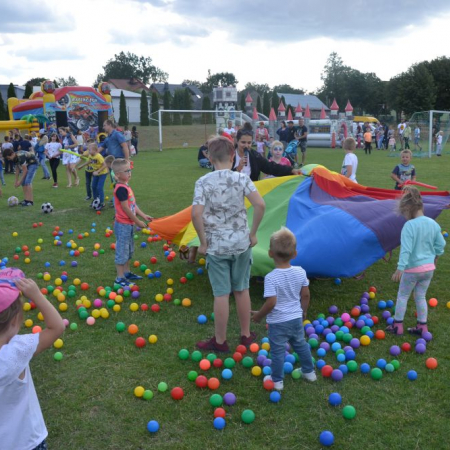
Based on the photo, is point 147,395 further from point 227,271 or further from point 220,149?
point 220,149

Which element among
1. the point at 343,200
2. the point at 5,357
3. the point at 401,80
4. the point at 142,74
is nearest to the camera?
the point at 5,357

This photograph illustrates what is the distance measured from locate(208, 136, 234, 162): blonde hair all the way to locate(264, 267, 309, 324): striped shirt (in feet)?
3.81

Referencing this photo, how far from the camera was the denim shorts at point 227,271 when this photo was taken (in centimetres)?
426

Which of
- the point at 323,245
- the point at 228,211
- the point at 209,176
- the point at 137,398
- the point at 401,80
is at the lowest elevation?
the point at 137,398

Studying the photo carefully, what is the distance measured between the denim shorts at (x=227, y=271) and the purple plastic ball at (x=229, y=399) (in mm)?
930

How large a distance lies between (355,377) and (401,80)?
56095mm

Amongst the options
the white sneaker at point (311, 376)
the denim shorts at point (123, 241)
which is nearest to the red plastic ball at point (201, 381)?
the white sneaker at point (311, 376)

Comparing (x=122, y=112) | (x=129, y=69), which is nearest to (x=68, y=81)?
(x=129, y=69)

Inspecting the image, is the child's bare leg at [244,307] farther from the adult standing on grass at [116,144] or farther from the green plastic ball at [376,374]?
the adult standing on grass at [116,144]

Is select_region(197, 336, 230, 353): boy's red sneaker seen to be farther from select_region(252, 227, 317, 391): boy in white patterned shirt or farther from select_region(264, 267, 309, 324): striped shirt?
select_region(264, 267, 309, 324): striped shirt

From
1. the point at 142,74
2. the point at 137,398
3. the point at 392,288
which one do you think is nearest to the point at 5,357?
the point at 137,398

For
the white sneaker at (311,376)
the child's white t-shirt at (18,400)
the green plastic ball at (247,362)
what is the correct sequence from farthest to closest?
1. the green plastic ball at (247,362)
2. the white sneaker at (311,376)
3. the child's white t-shirt at (18,400)

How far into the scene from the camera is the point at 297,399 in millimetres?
3734

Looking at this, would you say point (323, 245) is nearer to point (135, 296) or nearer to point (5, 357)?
point (135, 296)
